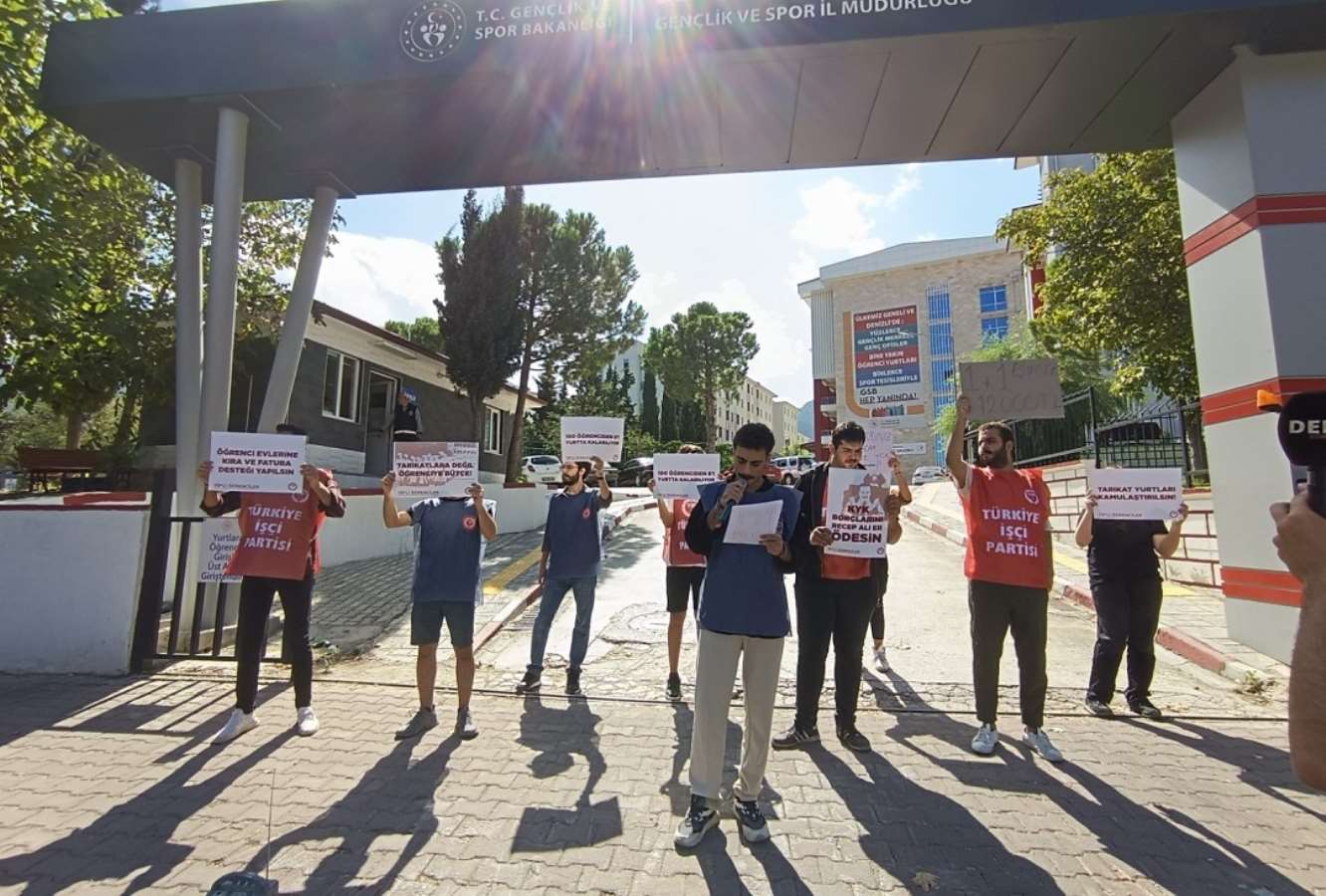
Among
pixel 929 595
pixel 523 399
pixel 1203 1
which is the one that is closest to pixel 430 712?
pixel 929 595

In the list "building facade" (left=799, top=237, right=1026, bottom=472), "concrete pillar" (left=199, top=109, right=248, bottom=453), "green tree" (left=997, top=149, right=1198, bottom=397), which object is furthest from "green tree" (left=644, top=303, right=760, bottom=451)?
"concrete pillar" (left=199, top=109, right=248, bottom=453)

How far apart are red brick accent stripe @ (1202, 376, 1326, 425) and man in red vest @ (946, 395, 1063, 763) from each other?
8.34ft

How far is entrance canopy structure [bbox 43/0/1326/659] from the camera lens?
221 inches

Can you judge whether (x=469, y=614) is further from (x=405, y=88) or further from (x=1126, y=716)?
(x=405, y=88)

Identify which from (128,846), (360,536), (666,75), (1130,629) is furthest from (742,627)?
(360,536)

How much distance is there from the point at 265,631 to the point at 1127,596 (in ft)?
20.7

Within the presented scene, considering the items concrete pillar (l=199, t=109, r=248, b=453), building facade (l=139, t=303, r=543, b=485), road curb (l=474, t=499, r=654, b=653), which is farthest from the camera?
building facade (l=139, t=303, r=543, b=485)

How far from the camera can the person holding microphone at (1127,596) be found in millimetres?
4684

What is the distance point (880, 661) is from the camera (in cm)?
589

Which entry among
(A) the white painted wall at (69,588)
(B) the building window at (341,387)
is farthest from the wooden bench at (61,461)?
(A) the white painted wall at (69,588)

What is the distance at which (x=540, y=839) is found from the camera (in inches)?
124

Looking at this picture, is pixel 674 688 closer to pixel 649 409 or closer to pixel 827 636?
pixel 827 636

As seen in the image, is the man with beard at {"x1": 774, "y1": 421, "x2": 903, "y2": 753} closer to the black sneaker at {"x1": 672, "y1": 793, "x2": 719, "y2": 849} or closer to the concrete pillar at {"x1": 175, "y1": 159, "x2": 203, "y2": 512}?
the black sneaker at {"x1": 672, "y1": 793, "x2": 719, "y2": 849}

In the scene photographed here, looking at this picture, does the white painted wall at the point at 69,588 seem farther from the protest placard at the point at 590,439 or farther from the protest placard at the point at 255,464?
the protest placard at the point at 590,439
